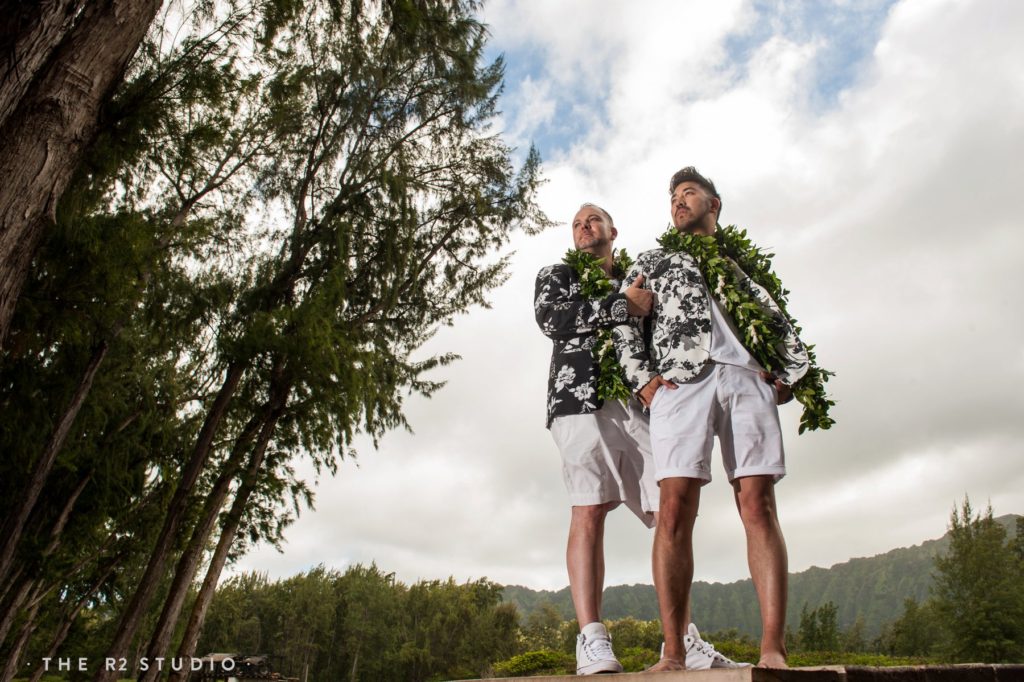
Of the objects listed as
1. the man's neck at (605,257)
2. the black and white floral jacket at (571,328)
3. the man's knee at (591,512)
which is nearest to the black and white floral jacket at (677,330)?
the black and white floral jacket at (571,328)

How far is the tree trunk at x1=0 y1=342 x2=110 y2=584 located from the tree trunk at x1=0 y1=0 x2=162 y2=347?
11.1 ft

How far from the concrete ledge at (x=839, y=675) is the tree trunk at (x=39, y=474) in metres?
6.33

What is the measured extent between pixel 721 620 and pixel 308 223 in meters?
169

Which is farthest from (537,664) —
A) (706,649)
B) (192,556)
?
(706,649)

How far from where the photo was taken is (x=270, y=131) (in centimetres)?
1088

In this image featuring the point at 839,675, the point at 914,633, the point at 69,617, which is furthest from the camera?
the point at 914,633

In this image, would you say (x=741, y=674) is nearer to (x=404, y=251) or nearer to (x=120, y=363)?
(x=120, y=363)

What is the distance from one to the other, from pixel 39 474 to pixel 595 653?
6.73 metres

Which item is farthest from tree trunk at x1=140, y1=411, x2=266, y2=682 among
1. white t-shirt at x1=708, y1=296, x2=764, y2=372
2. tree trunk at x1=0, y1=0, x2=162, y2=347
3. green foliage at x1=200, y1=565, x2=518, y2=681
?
green foliage at x1=200, y1=565, x2=518, y2=681

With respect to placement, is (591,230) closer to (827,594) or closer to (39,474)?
(39,474)

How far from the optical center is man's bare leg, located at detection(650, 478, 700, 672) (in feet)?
8.61

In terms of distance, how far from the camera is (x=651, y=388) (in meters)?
2.92

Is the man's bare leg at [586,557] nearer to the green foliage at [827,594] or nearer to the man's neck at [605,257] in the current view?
the man's neck at [605,257]

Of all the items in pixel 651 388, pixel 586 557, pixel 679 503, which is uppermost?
pixel 651 388
